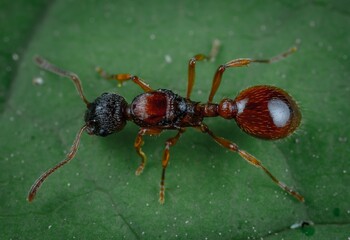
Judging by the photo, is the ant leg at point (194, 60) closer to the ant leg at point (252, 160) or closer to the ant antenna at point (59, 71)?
the ant leg at point (252, 160)

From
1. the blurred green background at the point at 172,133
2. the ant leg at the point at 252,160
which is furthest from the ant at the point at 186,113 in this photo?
the blurred green background at the point at 172,133

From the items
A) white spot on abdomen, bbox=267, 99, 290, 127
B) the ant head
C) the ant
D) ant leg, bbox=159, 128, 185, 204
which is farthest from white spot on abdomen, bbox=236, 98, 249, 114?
the ant head

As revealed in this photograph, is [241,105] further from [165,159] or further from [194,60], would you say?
[165,159]

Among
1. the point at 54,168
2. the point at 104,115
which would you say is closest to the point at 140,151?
the point at 104,115

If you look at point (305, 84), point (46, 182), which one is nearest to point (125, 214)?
point (46, 182)

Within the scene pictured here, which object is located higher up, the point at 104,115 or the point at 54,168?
the point at 104,115
